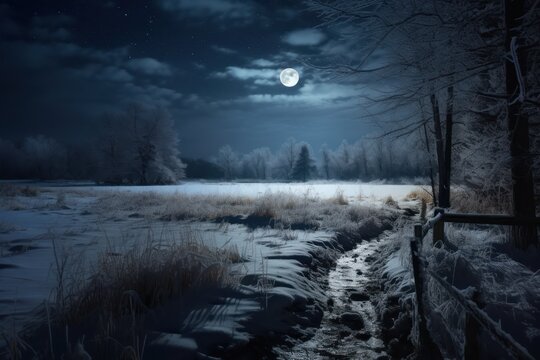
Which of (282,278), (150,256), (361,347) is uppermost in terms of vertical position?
(150,256)

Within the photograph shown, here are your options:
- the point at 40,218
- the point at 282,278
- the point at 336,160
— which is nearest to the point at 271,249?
the point at 282,278

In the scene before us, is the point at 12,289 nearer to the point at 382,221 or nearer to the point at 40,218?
the point at 40,218

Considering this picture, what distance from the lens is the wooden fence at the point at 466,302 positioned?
5.46 ft

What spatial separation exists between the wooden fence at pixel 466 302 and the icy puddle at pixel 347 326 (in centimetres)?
117

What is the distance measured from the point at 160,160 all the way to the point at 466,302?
4379 centimetres

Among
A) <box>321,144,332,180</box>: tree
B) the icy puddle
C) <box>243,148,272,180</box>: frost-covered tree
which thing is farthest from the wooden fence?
<box>243,148,272,180</box>: frost-covered tree

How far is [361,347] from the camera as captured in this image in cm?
447

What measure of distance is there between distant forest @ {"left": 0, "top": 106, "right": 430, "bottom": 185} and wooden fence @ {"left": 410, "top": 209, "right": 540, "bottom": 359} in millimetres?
10117

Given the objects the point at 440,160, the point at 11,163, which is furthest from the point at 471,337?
the point at 11,163

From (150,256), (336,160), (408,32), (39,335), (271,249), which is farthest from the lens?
(336,160)

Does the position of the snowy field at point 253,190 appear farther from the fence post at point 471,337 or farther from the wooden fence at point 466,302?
the fence post at point 471,337

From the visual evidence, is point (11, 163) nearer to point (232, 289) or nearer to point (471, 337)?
point (232, 289)

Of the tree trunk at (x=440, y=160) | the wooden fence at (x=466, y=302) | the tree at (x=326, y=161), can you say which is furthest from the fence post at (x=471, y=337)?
the tree at (x=326, y=161)

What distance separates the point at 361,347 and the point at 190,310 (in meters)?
2.40
